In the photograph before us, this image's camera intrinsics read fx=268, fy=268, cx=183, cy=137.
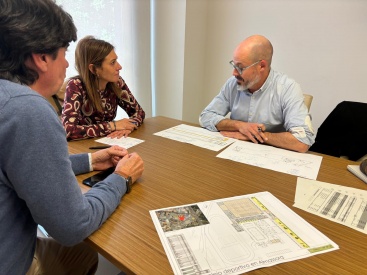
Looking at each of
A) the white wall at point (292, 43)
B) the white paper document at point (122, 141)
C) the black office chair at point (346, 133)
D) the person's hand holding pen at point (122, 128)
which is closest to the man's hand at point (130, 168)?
the white paper document at point (122, 141)

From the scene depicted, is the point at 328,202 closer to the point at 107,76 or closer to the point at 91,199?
the point at 91,199

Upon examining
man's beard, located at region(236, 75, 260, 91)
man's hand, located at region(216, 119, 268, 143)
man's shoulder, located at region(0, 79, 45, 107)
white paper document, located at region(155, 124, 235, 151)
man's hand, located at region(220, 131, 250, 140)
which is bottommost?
white paper document, located at region(155, 124, 235, 151)

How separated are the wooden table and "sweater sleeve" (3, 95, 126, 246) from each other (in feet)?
0.31

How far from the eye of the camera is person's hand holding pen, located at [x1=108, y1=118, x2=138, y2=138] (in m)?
1.51

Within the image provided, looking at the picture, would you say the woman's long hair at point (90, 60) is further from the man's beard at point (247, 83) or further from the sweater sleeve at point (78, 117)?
the man's beard at point (247, 83)

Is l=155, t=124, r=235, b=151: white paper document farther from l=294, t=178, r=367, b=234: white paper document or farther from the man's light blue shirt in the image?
l=294, t=178, r=367, b=234: white paper document

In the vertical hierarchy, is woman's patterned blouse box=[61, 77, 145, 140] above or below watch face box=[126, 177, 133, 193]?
above

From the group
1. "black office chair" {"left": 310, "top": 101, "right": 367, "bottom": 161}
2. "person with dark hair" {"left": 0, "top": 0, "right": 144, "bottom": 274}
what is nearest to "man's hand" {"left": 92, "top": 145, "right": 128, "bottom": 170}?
"person with dark hair" {"left": 0, "top": 0, "right": 144, "bottom": 274}

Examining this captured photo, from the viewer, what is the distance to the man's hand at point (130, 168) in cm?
94

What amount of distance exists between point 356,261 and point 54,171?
74 centimetres

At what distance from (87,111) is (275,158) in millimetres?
1122

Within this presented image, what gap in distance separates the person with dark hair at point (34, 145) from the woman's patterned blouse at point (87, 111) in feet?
2.28

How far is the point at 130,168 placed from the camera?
97 centimetres

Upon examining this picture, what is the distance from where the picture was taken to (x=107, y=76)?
1673 mm
